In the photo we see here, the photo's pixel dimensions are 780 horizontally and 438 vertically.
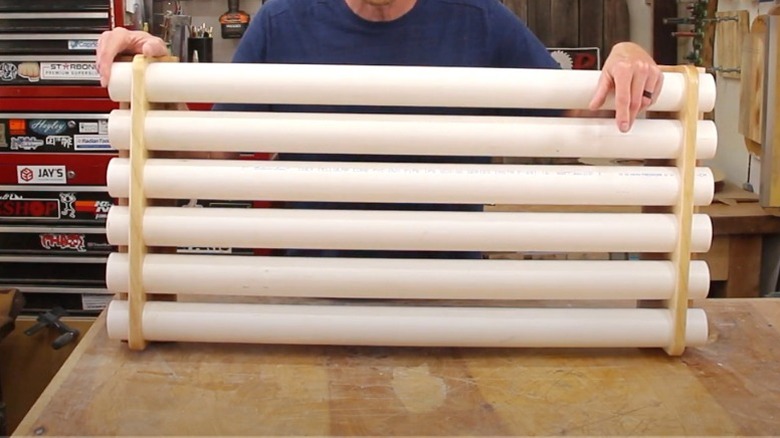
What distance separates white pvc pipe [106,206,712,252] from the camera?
39.4 inches

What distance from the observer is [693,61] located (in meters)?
2.83

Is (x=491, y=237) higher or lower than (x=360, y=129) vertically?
lower

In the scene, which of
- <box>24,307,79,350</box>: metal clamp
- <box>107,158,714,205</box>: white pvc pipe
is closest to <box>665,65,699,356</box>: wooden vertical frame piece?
<box>107,158,714,205</box>: white pvc pipe

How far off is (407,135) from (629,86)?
272mm

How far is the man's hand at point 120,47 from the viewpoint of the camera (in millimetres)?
1034

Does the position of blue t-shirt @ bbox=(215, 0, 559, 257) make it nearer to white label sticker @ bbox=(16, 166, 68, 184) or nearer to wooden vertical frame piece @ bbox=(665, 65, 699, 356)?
wooden vertical frame piece @ bbox=(665, 65, 699, 356)

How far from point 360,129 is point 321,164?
0.22 ft

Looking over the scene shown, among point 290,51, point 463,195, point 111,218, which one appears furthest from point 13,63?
point 463,195

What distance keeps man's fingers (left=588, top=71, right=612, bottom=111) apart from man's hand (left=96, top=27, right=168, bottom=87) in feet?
1.84

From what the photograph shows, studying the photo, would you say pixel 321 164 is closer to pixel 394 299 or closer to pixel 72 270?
pixel 394 299

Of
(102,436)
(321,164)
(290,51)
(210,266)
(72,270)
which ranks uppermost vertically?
(290,51)

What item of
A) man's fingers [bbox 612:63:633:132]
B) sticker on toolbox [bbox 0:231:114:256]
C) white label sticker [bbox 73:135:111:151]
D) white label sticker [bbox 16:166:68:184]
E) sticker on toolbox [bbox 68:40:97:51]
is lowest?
sticker on toolbox [bbox 0:231:114:256]

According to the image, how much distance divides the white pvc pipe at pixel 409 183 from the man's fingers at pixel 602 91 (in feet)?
0.27

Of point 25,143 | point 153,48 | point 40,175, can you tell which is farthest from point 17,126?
point 153,48
